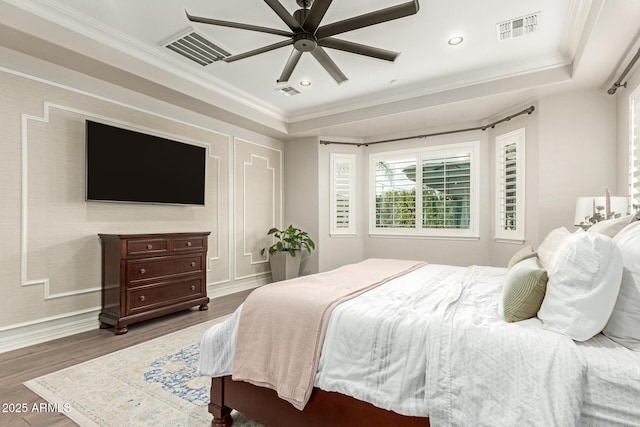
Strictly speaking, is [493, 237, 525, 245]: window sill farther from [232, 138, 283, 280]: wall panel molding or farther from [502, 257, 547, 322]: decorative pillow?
[232, 138, 283, 280]: wall panel molding

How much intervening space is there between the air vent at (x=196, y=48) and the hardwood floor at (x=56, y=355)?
286 cm

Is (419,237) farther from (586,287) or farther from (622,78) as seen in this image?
(586,287)

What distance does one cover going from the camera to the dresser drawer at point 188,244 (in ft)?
11.9

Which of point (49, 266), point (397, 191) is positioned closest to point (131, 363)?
point (49, 266)

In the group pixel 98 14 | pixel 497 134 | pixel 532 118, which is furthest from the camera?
pixel 497 134

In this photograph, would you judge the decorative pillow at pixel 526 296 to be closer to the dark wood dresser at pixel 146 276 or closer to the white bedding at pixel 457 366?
the white bedding at pixel 457 366

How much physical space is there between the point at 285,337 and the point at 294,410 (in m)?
0.33

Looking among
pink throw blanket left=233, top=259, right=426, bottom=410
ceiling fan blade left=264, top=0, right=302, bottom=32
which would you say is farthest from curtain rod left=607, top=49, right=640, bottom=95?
pink throw blanket left=233, top=259, right=426, bottom=410

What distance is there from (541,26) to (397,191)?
3.00 m

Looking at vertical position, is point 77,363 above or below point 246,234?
below

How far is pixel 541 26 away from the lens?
2941 mm

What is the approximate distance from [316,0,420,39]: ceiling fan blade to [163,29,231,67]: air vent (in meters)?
1.37

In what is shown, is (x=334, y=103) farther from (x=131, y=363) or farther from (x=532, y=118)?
(x=131, y=363)

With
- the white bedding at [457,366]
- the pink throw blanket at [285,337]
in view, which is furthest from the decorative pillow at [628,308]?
the pink throw blanket at [285,337]
